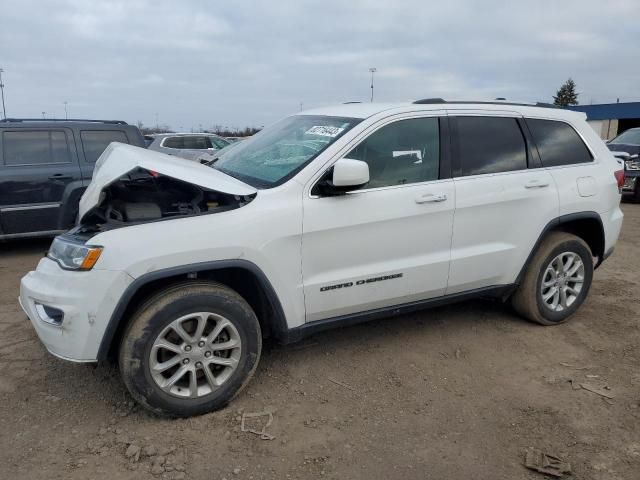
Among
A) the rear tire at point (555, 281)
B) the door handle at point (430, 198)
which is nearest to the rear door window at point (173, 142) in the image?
the rear tire at point (555, 281)

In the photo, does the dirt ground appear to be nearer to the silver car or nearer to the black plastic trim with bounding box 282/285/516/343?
the black plastic trim with bounding box 282/285/516/343

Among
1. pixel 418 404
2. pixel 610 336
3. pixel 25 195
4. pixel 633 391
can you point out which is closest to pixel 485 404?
pixel 418 404

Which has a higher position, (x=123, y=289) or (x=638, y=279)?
(x=123, y=289)

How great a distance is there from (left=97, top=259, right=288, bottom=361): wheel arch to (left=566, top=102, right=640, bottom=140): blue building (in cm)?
3797

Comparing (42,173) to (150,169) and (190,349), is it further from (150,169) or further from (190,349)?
(190,349)

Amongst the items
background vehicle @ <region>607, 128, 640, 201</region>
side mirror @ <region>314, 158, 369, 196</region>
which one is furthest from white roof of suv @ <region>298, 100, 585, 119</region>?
background vehicle @ <region>607, 128, 640, 201</region>

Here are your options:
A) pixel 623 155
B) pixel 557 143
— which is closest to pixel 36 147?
pixel 557 143

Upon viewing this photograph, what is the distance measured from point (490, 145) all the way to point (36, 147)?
5762mm

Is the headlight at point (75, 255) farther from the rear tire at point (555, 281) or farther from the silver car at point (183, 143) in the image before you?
the silver car at point (183, 143)

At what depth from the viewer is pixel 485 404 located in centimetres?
324

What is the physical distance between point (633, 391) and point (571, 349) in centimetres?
65

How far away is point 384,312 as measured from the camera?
3617mm

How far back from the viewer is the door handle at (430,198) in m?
3.53

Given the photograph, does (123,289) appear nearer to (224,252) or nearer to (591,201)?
(224,252)
